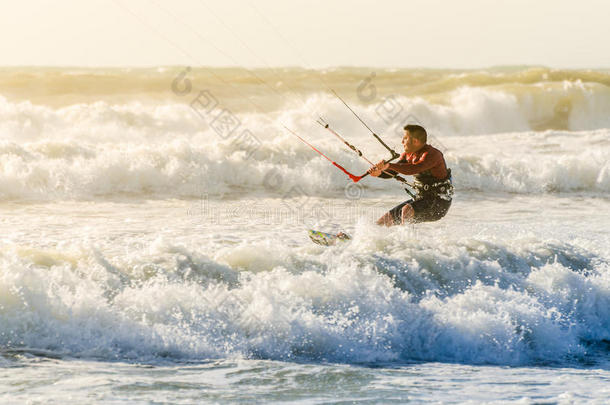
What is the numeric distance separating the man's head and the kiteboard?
50.6 inches

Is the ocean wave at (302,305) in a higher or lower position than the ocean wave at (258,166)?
lower

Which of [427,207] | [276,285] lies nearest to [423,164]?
[427,207]

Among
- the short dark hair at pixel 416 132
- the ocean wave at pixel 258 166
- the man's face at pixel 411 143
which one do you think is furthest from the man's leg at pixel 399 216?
the ocean wave at pixel 258 166

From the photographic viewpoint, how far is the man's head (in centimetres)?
881

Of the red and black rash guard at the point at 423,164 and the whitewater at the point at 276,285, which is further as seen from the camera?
the red and black rash guard at the point at 423,164

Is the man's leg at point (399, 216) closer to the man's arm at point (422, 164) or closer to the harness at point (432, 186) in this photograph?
the harness at point (432, 186)

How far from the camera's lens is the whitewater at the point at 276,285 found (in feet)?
19.3

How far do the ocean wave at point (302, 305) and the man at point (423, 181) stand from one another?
596 mm

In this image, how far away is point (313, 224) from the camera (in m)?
11.4

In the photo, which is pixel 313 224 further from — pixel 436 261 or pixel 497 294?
pixel 497 294

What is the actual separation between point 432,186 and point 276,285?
2.65 meters

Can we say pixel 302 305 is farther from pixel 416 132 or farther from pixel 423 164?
pixel 416 132

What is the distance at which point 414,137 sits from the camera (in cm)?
884

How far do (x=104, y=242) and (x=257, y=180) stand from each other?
652 centimetres
